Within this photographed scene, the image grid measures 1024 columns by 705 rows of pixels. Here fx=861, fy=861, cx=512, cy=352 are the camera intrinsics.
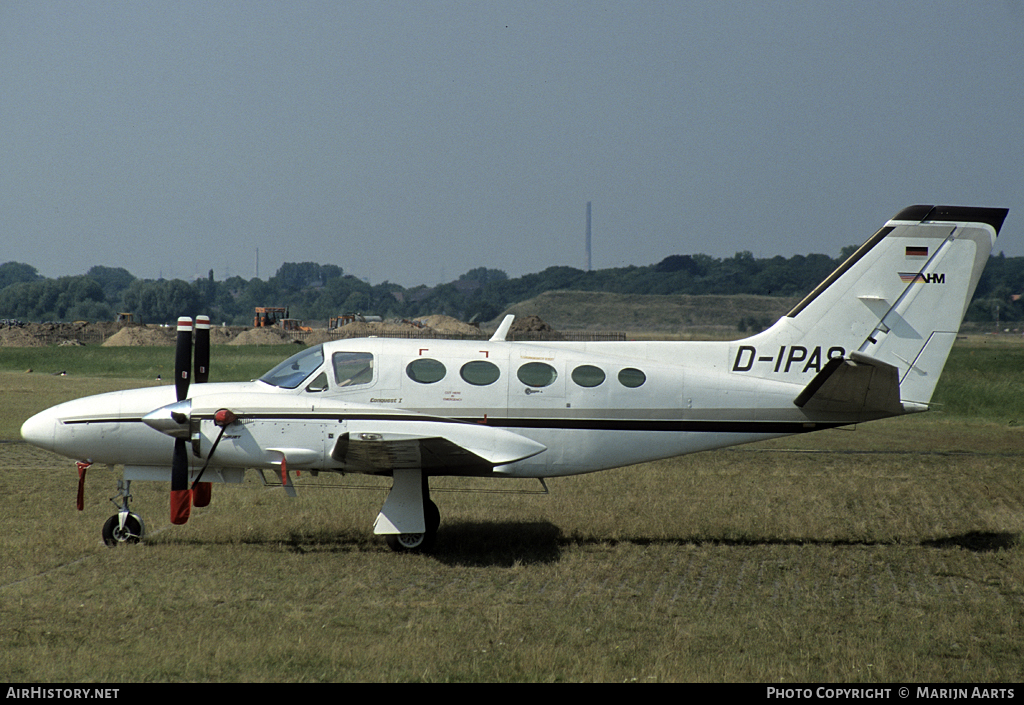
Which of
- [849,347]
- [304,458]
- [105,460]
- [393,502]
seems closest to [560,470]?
[393,502]

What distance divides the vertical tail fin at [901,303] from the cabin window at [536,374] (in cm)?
284

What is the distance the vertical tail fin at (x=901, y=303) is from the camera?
496 inches

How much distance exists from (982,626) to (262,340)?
70.6m

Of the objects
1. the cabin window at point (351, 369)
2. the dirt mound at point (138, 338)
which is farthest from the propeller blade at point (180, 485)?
the dirt mound at point (138, 338)

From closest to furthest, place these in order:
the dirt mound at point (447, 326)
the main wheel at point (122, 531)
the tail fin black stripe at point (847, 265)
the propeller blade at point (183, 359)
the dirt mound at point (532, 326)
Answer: the propeller blade at point (183, 359) → the main wheel at point (122, 531) → the tail fin black stripe at point (847, 265) → the dirt mound at point (532, 326) → the dirt mound at point (447, 326)

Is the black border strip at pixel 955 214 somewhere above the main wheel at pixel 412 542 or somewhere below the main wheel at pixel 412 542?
above

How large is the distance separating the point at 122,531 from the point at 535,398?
600cm

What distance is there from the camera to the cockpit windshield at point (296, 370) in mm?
12039

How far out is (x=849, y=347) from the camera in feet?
41.8

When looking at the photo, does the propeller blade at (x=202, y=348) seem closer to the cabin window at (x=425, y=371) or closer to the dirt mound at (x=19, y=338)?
the cabin window at (x=425, y=371)

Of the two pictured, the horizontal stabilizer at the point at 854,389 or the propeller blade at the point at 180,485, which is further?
the horizontal stabilizer at the point at 854,389

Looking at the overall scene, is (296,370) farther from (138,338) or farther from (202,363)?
(138,338)

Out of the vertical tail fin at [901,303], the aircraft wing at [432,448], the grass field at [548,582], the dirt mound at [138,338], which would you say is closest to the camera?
the grass field at [548,582]

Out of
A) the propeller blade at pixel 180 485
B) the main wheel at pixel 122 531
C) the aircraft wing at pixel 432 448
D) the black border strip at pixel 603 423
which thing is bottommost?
the main wheel at pixel 122 531
